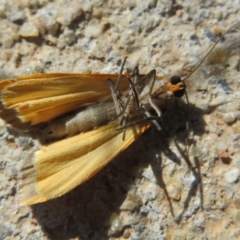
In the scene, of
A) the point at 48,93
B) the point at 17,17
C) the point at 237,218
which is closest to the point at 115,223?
the point at 237,218

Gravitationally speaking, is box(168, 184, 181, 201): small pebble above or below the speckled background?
below

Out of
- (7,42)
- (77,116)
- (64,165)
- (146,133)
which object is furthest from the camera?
(7,42)

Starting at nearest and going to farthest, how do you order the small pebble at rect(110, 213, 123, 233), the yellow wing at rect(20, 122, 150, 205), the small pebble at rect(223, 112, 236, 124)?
the yellow wing at rect(20, 122, 150, 205), the small pebble at rect(110, 213, 123, 233), the small pebble at rect(223, 112, 236, 124)

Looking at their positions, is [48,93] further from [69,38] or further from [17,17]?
[17,17]

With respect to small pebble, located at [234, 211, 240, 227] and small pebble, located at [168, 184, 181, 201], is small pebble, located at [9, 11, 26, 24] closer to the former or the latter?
small pebble, located at [168, 184, 181, 201]

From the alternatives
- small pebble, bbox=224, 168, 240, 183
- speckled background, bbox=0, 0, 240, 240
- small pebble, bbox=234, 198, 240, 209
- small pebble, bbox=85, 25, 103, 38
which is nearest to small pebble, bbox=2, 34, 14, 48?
speckled background, bbox=0, 0, 240, 240

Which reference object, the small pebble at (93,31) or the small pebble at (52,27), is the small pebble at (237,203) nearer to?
the small pebble at (93,31)

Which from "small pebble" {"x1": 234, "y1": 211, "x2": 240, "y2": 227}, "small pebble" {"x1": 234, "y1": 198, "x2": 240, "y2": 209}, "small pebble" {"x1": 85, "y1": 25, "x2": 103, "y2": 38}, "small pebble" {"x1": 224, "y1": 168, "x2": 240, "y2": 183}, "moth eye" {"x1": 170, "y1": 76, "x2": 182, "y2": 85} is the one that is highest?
"small pebble" {"x1": 85, "y1": 25, "x2": 103, "y2": 38}
